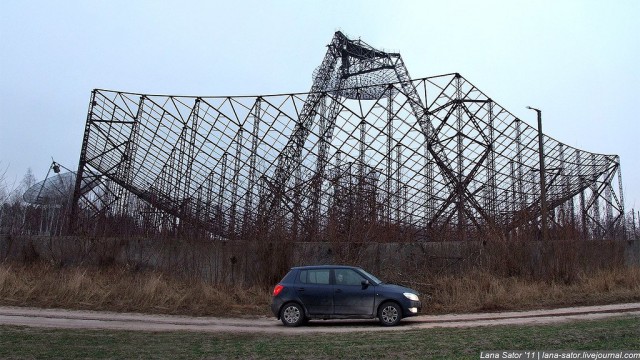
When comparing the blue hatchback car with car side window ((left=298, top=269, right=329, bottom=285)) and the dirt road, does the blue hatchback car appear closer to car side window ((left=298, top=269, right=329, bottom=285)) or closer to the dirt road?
car side window ((left=298, top=269, right=329, bottom=285))

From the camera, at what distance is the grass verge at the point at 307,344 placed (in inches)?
358

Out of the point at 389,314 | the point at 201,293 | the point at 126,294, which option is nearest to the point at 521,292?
the point at 389,314

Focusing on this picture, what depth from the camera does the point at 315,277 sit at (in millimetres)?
16609

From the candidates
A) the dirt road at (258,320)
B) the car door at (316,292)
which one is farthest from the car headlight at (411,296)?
the car door at (316,292)

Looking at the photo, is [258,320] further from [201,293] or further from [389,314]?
[389,314]

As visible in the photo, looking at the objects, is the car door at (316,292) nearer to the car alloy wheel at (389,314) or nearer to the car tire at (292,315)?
the car tire at (292,315)

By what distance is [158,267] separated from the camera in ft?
73.7

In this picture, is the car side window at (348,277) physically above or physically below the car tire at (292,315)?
above

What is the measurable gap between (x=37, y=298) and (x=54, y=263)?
3536 mm

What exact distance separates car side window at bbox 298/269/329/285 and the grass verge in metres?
4.21

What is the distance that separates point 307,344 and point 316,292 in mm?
5722

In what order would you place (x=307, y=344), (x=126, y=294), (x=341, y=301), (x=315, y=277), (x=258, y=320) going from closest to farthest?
1. (x=307, y=344)
2. (x=341, y=301)
3. (x=315, y=277)
4. (x=258, y=320)
5. (x=126, y=294)

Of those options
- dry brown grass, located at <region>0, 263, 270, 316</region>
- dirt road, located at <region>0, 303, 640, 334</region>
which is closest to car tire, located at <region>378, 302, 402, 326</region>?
dirt road, located at <region>0, 303, 640, 334</region>

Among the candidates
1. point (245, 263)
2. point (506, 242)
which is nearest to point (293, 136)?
point (245, 263)
